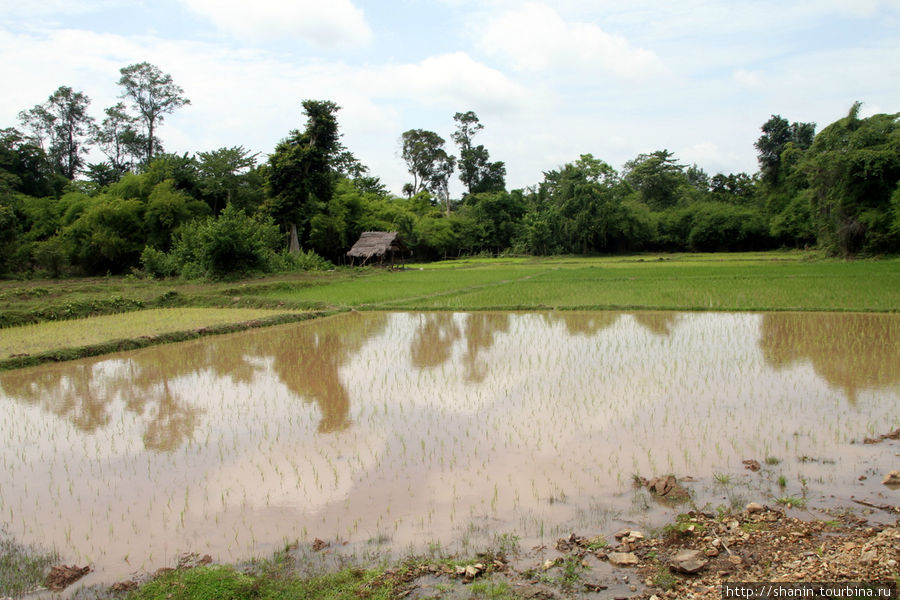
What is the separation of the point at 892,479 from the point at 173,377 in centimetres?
781

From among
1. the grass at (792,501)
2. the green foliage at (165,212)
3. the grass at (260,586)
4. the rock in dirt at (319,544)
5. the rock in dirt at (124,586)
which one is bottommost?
the rock in dirt at (124,586)

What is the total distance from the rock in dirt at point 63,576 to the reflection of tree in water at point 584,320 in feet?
27.9

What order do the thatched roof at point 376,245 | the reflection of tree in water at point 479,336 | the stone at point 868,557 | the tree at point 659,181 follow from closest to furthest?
the stone at point 868,557, the reflection of tree in water at point 479,336, the thatched roof at point 376,245, the tree at point 659,181

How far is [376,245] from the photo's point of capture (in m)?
29.1

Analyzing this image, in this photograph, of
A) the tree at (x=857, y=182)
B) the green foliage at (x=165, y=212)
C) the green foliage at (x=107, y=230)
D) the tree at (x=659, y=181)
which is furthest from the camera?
the tree at (x=659, y=181)

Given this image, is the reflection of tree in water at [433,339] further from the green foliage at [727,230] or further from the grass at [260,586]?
the green foliage at [727,230]

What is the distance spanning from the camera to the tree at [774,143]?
127ft

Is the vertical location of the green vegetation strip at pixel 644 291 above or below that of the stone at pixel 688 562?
above

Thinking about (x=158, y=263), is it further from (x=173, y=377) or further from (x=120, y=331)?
(x=173, y=377)

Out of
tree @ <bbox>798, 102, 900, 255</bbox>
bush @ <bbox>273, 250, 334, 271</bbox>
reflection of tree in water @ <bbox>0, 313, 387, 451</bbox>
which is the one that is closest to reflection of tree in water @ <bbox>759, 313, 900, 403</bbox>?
reflection of tree in water @ <bbox>0, 313, 387, 451</bbox>

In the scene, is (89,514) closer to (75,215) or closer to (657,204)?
(75,215)

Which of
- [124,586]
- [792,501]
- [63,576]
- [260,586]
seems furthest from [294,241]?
[792,501]

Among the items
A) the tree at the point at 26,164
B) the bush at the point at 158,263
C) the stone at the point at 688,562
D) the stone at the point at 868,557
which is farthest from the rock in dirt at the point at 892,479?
the tree at the point at 26,164

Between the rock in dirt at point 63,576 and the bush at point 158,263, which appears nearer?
the rock in dirt at point 63,576
